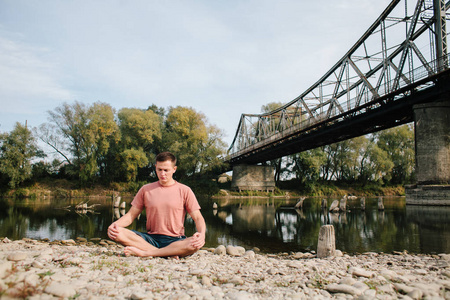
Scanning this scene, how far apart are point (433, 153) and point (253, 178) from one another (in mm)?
29225

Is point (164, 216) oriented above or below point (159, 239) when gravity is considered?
above

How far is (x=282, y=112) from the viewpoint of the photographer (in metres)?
43.1

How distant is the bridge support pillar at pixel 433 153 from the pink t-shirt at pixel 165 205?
60.3 feet

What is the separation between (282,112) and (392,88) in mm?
21903

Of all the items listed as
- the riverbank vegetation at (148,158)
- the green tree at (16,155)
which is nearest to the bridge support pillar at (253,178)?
the riverbank vegetation at (148,158)

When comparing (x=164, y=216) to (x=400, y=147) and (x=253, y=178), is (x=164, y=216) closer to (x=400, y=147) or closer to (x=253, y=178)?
(x=253, y=178)

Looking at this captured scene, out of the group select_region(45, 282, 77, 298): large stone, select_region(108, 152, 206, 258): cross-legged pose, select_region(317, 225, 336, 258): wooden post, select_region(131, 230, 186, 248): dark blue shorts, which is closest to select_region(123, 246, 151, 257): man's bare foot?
select_region(108, 152, 206, 258): cross-legged pose

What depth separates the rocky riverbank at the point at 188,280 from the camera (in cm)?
291

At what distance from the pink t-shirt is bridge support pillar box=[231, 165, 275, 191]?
39.8 m

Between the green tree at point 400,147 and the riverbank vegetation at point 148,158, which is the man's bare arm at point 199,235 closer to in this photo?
the riverbank vegetation at point 148,158

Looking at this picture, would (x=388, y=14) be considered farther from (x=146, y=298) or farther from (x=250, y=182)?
(x=146, y=298)

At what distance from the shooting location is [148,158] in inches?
1527

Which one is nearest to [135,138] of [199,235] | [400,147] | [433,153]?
[433,153]

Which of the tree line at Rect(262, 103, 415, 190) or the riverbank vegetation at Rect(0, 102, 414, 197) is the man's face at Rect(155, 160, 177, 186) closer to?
the riverbank vegetation at Rect(0, 102, 414, 197)
